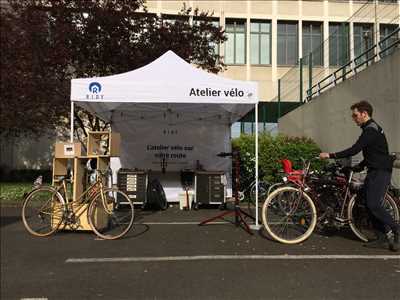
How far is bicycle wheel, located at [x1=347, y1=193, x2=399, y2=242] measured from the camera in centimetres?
649

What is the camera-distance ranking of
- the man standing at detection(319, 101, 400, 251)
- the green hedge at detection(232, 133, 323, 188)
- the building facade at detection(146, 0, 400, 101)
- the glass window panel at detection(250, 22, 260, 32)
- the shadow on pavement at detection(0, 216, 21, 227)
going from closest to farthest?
the man standing at detection(319, 101, 400, 251), the shadow on pavement at detection(0, 216, 21, 227), the green hedge at detection(232, 133, 323, 188), the building facade at detection(146, 0, 400, 101), the glass window panel at detection(250, 22, 260, 32)

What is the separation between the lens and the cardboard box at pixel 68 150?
7988mm

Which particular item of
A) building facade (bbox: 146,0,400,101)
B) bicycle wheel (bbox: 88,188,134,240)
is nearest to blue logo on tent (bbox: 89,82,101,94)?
bicycle wheel (bbox: 88,188,134,240)

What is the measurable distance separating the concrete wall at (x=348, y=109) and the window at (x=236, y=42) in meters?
16.9

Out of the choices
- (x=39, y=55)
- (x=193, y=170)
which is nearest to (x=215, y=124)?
(x=193, y=170)

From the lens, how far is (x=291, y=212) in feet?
21.7

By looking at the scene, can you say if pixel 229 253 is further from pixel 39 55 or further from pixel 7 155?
pixel 7 155

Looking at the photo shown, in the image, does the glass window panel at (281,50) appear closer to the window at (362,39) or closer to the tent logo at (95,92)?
the window at (362,39)

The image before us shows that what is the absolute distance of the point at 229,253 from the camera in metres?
6.20

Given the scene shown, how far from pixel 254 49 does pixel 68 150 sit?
2761 cm

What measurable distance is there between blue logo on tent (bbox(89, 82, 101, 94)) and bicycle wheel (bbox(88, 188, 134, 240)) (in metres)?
1.83

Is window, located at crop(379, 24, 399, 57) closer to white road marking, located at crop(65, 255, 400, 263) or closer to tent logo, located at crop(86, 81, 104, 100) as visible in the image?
white road marking, located at crop(65, 255, 400, 263)

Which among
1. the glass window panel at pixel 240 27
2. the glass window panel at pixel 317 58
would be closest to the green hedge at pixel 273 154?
the glass window panel at pixel 317 58

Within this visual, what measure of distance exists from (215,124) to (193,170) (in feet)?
4.73
